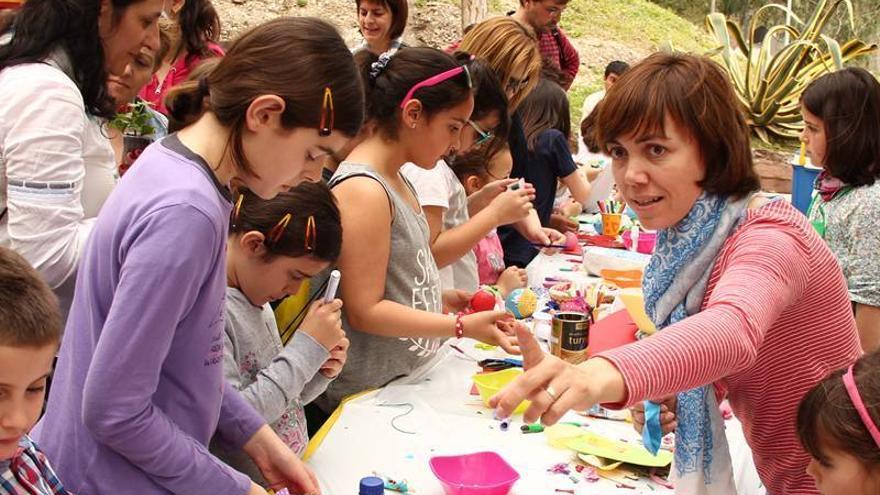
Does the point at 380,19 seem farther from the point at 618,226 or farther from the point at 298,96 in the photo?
the point at 298,96

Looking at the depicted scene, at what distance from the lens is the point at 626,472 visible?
1.93 m

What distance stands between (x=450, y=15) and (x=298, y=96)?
1114 centimetres

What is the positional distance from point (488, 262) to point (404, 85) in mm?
1287

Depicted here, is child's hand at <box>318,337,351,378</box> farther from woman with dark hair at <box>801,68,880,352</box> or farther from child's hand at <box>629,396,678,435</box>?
woman with dark hair at <box>801,68,880,352</box>

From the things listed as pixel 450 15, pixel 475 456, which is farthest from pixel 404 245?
pixel 450 15

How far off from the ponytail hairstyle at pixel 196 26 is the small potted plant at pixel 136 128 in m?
1.10

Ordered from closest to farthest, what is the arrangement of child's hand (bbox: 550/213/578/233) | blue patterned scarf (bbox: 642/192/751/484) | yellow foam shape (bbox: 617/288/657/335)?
blue patterned scarf (bbox: 642/192/751/484)
yellow foam shape (bbox: 617/288/657/335)
child's hand (bbox: 550/213/578/233)

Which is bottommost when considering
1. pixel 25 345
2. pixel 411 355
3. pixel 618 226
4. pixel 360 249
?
pixel 618 226

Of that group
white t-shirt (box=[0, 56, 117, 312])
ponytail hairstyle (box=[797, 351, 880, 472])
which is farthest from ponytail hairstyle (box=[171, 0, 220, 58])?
ponytail hairstyle (box=[797, 351, 880, 472])

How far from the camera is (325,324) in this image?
1.97 metres

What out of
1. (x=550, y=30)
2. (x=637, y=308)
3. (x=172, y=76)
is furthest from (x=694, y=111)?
(x=550, y=30)

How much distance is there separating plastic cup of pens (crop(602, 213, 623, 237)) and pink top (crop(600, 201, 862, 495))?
9.00 ft

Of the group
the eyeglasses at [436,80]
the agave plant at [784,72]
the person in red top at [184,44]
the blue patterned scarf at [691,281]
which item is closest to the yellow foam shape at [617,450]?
the blue patterned scarf at [691,281]

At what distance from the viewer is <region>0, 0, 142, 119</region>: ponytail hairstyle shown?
2018 mm
